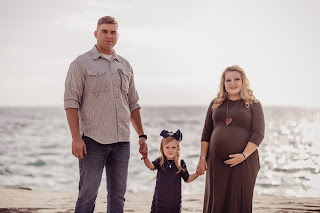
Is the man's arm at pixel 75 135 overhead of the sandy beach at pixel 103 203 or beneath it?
overhead

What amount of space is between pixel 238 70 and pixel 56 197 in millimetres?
4108

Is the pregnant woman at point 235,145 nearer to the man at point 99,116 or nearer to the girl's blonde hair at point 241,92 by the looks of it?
the girl's blonde hair at point 241,92

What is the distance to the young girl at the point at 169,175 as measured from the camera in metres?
4.19

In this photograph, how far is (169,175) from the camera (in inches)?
167

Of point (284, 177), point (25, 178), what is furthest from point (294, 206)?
point (25, 178)

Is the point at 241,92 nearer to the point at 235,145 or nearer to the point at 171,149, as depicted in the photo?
the point at 235,145

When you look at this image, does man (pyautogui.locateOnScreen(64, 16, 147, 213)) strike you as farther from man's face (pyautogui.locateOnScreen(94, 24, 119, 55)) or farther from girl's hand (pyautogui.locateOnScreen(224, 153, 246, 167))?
girl's hand (pyautogui.locateOnScreen(224, 153, 246, 167))

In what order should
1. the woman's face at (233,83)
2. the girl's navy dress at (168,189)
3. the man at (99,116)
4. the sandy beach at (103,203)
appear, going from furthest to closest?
1. the sandy beach at (103,203)
2. the girl's navy dress at (168,189)
3. the woman's face at (233,83)
4. the man at (99,116)

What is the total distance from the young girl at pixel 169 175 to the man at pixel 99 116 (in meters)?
0.51

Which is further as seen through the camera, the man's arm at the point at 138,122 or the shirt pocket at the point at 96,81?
the man's arm at the point at 138,122

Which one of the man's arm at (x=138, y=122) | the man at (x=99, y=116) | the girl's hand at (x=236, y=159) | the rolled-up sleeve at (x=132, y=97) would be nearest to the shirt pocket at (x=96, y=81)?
the man at (x=99, y=116)

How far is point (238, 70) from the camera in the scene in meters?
3.94

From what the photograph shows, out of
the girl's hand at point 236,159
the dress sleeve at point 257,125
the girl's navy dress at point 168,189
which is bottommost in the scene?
the girl's navy dress at point 168,189

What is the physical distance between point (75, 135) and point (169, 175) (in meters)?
1.24
